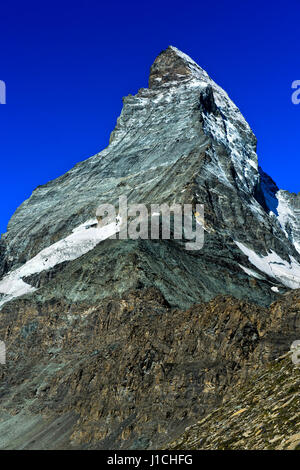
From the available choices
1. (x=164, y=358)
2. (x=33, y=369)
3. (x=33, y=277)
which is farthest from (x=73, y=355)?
(x=33, y=277)

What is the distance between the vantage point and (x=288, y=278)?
13088cm

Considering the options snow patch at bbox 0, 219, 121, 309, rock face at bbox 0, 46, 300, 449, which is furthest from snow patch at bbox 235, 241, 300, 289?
snow patch at bbox 0, 219, 121, 309

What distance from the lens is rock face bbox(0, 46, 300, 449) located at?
49000 millimetres

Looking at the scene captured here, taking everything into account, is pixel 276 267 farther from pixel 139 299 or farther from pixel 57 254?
pixel 139 299

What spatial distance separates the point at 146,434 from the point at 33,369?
38.5 meters

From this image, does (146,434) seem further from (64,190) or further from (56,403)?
(64,190)

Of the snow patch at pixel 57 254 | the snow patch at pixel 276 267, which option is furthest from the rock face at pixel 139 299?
the snow patch at pixel 276 267

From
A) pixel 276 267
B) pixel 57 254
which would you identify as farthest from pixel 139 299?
pixel 276 267

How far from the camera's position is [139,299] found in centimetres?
8462

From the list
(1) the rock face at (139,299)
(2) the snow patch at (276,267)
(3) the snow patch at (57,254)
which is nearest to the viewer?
(1) the rock face at (139,299)

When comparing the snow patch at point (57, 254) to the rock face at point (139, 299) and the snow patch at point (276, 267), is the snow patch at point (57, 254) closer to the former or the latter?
the rock face at point (139, 299)

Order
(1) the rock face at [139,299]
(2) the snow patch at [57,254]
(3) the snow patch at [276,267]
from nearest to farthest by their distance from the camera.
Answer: (1) the rock face at [139,299]
(2) the snow patch at [57,254]
(3) the snow patch at [276,267]

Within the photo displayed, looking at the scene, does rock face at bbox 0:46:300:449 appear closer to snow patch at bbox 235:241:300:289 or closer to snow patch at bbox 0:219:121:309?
snow patch at bbox 0:219:121:309

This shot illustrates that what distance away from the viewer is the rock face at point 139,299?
161 ft
